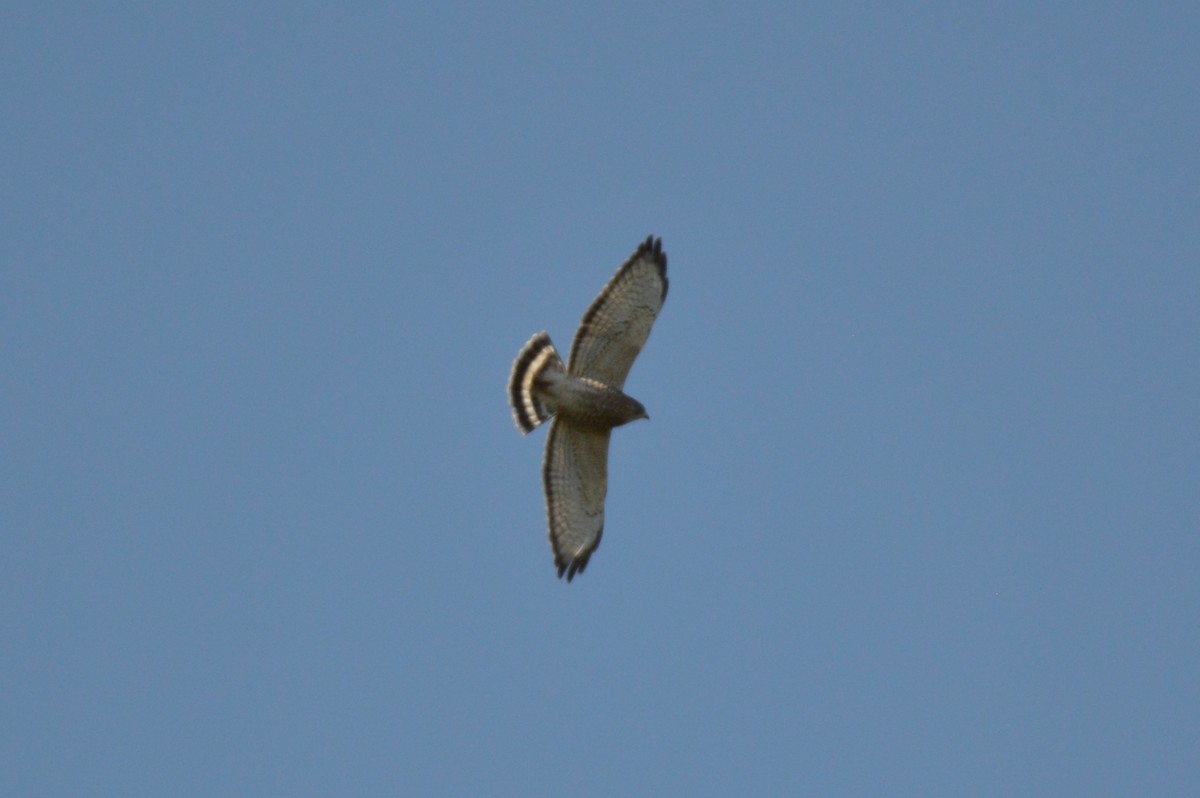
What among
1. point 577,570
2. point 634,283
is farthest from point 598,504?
point 634,283

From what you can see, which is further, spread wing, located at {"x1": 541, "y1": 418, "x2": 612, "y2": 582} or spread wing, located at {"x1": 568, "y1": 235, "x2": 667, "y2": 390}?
spread wing, located at {"x1": 541, "y1": 418, "x2": 612, "y2": 582}

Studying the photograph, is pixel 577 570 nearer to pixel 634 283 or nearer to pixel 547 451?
pixel 547 451

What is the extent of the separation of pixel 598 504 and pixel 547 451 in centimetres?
59

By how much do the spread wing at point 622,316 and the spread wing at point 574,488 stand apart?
0.49 m

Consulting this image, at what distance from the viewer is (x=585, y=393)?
53.3ft

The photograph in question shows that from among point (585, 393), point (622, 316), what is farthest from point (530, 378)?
point (622, 316)

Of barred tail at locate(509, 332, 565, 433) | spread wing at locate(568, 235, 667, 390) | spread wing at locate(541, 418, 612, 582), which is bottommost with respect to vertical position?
spread wing at locate(541, 418, 612, 582)

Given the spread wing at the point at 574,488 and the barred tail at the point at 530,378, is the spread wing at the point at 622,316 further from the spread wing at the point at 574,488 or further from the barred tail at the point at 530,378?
the spread wing at the point at 574,488

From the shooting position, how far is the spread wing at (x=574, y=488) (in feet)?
54.1

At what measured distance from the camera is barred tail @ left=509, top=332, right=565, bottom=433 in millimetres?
16344

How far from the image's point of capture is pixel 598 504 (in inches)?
658

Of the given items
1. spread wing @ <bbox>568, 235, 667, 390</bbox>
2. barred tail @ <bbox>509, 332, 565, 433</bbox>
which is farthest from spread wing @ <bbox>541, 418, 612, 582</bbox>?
spread wing @ <bbox>568, 235, 667, 390</bbox>

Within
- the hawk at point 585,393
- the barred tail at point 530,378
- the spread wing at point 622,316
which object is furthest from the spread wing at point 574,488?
the spread wing at point 622,316

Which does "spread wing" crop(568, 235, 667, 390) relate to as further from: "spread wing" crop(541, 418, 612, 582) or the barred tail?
"spread wing" crop(541, 418, 612, 582)
